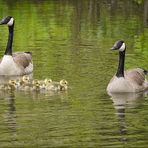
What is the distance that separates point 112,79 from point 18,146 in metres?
6.81

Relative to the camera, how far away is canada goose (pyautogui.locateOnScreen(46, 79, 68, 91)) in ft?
71.1

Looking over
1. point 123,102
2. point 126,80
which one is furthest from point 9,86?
point 123,102

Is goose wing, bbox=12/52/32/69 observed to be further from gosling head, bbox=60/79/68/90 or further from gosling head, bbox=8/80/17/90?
gosling head, bbox=60/79/68/90

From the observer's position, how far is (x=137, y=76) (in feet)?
75.1

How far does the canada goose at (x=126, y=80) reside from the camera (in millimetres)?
22016

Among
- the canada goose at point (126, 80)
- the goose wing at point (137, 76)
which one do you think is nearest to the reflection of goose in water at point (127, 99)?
the canada goose at point (126, 80)

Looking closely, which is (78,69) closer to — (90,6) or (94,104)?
(94,104)

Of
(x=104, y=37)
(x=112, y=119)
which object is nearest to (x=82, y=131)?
(x=112, y=119)

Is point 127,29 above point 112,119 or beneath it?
above

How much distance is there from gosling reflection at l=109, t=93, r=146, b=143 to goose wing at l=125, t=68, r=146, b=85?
0.64 meters

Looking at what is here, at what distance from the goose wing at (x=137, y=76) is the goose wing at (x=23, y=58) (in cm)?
381

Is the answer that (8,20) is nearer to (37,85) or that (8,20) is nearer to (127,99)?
(37,85)

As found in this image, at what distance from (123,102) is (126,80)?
185 cm

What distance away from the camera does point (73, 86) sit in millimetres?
22031
